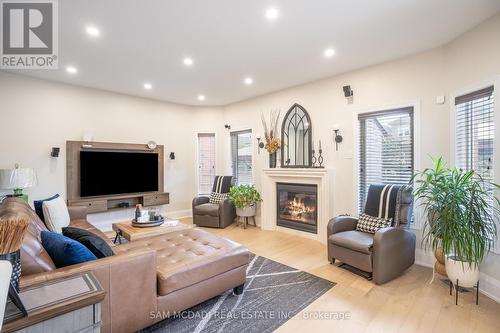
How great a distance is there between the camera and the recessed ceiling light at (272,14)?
7.86 feet

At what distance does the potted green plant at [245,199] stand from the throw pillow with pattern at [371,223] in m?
2.20

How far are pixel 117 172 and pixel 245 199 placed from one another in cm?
266

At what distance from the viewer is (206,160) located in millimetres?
6355

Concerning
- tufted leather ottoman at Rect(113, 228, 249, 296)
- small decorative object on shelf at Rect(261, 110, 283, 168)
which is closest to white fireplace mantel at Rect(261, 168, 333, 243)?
small decorative object on shelf at Rect(261, 110, 283, 168)

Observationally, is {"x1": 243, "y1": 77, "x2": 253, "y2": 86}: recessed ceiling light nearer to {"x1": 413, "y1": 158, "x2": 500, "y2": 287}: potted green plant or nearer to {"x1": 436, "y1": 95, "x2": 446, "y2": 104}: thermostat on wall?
{"x1": 436, "y1": 95, "x2": 446, "y2": 104}: thermostat on wall

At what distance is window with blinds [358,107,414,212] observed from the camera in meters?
3.45

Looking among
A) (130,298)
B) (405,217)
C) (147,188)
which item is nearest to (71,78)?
(147,188)

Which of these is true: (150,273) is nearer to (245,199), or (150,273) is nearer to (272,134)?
(245,199)

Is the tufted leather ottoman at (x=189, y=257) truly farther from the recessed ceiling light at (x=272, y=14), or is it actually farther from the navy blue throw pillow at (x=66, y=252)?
the recessed ceiling light at (x=272, y=14)

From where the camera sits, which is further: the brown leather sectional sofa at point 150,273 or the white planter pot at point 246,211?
the white planter pot at point 246,211

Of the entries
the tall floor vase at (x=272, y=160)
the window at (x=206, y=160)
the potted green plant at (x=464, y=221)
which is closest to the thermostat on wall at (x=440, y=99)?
the potted green plant at (x=464, y=221)

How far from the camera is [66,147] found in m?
4.51

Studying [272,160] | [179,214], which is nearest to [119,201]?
[179,214]

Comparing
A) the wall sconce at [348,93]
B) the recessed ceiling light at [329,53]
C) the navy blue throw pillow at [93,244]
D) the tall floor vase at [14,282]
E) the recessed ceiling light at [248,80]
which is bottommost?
the navy blue throw pillow at [93,244]
